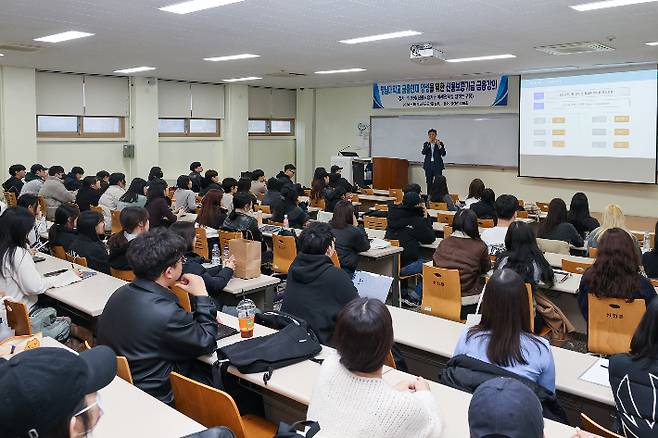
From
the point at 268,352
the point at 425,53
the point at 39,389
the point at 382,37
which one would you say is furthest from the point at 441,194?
the point at 39,389

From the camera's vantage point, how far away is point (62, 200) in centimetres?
924

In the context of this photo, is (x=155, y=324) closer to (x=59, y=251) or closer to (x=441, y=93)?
(x=59, y=251)

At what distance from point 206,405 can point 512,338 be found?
1298 mm

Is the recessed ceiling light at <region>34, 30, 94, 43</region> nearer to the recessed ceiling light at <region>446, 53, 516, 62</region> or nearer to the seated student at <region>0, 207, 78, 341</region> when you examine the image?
the seated student at <region>0, 207, 78, 341</region>

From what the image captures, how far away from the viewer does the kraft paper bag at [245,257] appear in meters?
4.69

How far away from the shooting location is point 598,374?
2.79 meters

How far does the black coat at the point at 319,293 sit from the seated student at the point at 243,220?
2493mm

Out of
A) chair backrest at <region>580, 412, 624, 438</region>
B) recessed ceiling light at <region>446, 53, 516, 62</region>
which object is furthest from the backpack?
recessed ceiling light at <region>446, 53, 516, 62</region>

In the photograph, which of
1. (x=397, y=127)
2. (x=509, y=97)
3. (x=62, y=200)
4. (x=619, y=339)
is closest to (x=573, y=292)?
(x=619, y=339)

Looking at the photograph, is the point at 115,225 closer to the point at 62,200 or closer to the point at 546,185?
the point at 62,200

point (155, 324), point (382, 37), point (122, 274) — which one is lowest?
point (122, 274)

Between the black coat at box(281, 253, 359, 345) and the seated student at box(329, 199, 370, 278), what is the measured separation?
200 cm

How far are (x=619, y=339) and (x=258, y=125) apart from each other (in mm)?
12788

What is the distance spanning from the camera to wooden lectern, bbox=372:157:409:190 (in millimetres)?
13962
